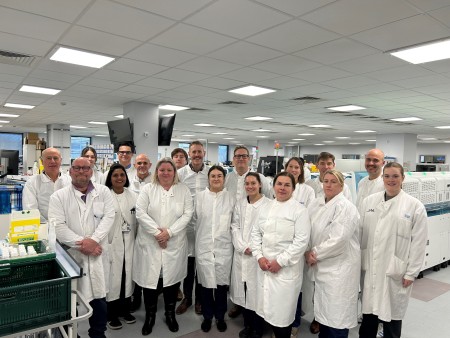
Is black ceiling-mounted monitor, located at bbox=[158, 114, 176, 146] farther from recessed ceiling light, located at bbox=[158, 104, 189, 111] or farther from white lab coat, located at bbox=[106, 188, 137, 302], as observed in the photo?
white lab coat, located at bbox=[106, 188, 137, 302]

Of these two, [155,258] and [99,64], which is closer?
[155,258]

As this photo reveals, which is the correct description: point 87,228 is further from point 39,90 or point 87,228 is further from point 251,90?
point 39,90

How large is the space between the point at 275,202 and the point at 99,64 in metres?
2.83

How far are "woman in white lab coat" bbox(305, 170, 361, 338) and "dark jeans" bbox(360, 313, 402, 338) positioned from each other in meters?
0.24

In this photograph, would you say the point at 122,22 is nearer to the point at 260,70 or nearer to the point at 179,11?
the point at 179,11

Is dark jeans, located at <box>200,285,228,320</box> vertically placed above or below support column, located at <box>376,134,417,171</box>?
below

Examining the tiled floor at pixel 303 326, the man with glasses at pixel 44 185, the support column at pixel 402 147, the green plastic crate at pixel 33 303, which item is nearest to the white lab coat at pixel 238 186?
the tiled floor at pixel 303 326

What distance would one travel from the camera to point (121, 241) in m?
2.66

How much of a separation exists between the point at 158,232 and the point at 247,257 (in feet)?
2.38

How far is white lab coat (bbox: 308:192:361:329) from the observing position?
86.2 inches

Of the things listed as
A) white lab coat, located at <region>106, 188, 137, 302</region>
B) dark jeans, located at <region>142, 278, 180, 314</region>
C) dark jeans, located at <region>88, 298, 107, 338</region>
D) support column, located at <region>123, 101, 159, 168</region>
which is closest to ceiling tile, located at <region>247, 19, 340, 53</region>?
white lab coat, located at <region>106, 188, 137, 302</region>

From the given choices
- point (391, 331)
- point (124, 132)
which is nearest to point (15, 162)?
point (124, 132)

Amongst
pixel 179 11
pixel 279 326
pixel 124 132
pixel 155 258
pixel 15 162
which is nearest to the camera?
pixel 279 326

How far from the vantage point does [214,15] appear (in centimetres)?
247
